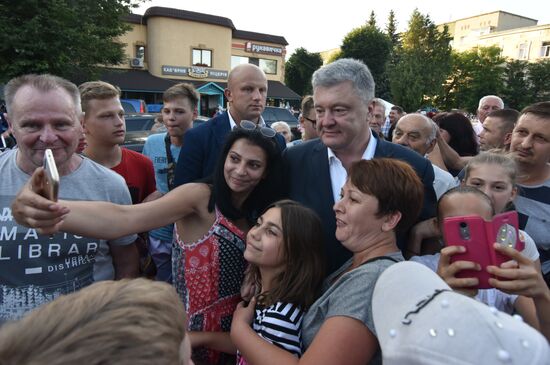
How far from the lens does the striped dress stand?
1.62 m

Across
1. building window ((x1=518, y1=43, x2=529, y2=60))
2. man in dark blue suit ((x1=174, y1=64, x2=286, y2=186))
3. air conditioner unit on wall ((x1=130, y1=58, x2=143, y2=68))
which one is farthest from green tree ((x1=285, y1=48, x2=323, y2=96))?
man in dark blue suit ((x1=174, y1=64, x2=286, y2=186))

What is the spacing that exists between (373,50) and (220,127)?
40764 millimetres

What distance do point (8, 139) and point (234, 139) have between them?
8.70 meters

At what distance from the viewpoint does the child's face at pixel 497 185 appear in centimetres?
233

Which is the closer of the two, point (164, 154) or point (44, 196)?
point (44, 196)

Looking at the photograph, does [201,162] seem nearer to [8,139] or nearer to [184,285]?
[184,285]

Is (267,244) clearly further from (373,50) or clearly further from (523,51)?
(523,51)

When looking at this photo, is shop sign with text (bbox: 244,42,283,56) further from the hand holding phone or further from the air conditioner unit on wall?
the hand holding phone

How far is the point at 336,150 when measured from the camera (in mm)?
2480

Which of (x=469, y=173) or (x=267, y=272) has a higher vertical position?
(x=469, y=173)

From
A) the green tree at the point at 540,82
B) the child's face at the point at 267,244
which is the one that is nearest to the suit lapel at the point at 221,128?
the child's face at the point at 267,244

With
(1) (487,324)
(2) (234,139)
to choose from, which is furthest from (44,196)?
(1) (487,324)

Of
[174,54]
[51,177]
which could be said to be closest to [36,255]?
[51,177]

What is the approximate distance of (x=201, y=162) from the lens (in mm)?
3178
